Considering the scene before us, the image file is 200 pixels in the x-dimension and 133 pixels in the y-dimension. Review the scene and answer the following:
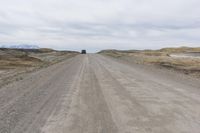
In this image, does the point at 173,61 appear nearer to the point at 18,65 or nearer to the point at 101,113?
the point at 18,65

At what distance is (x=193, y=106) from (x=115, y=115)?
8.41 ft

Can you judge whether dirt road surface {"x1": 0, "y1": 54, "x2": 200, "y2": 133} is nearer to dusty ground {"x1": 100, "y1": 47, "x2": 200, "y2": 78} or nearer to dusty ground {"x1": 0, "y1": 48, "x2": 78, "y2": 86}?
dusty ground {"x1": 0, "y1": 48, "x2": 78, "y2": 86}

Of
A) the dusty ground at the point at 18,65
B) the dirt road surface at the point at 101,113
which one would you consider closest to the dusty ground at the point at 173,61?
the dirt road surface at the point at 101,113

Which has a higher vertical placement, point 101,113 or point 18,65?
point 101,113

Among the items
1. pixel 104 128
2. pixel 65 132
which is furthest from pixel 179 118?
pixel 65 132

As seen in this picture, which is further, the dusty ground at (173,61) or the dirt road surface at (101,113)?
the dusty ground at (173,61)

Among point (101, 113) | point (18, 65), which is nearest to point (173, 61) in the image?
point (18, 65)

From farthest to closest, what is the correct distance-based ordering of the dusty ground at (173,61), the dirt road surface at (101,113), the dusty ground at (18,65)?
the dusty ground at (173,61), the dusty ground at (18,65), the dirt road surface at (101,113)

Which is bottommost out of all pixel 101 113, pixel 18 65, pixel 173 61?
pixel 18 65

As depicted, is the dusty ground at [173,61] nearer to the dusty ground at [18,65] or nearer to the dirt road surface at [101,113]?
the dirt road surface at [101,113]

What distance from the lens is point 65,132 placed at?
6059mm

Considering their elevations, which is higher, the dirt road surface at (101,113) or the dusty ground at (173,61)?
the dirt road surface at (101,113)

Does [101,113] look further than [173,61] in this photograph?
No

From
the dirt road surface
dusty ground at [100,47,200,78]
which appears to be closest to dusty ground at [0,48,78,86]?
the dirt road surface
